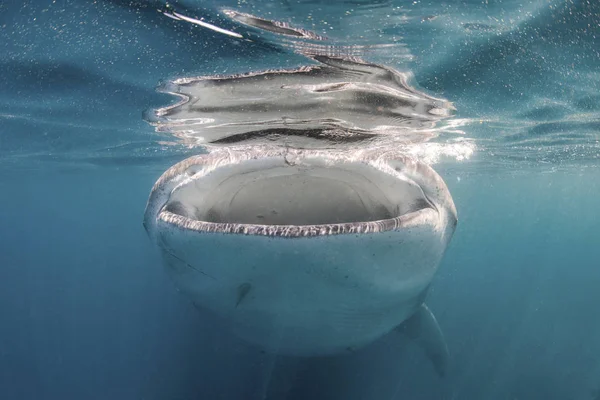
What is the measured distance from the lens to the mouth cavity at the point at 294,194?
10.5 feet

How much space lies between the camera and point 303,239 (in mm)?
2217

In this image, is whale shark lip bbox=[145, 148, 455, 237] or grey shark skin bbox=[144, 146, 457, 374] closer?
grey shark skin bbox=[144, 146, 457, 374]

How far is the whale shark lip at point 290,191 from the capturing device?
3.10 metres

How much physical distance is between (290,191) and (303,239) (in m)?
1.71

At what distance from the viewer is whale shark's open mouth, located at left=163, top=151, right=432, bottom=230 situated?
10.5ft

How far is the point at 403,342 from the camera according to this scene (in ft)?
32.3

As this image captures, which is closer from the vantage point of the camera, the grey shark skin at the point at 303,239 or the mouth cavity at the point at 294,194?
the grey shark skin at the point at 303,239

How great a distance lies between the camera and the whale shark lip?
3096 mm

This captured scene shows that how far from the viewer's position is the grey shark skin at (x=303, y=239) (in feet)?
7.72

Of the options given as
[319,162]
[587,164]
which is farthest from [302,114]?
[587,164]

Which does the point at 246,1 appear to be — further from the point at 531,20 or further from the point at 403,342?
the point at 403,342

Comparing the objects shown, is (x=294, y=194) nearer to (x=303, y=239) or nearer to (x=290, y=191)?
(x=290, y=191)

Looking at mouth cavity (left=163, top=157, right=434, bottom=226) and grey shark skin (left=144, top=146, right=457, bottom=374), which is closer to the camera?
grey shark skin (left=144, top=146, right=457, bottom=374)

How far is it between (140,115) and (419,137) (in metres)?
6.32
